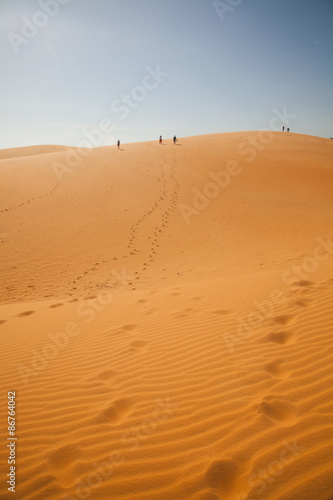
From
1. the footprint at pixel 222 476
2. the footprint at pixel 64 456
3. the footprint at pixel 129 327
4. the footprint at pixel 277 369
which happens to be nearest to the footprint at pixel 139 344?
the footprint at pixel 129 327

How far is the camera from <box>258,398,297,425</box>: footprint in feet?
7.42

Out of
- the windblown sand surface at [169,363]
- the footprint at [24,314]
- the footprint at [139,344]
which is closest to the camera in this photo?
the windblown sand surface at [169,363]

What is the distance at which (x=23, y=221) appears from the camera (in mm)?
12828

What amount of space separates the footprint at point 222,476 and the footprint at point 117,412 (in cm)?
93

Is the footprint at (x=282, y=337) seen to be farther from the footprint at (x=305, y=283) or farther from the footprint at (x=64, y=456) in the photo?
the footprint at (x=64, y=456)

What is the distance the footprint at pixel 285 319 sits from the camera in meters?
3.86

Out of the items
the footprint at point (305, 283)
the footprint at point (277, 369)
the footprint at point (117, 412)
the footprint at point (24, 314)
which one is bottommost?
the footprint at point (24, 314)

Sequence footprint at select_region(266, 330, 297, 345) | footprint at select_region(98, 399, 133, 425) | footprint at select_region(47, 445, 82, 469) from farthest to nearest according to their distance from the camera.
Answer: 1. footprint at select_region(266, 330, 297, 345)
2. footprint at select_region(98, 399, 133, 425)
3. footprint at select_region(47, 445, 82, 469)

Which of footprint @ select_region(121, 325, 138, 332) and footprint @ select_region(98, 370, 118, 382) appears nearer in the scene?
footprint @ select_region(98, 370, 118, 382)

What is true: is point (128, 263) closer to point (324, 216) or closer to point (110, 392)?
point (110, 392)

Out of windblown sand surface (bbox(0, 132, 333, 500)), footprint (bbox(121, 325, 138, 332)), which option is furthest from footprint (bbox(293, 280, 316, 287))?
footprint (bbox(121, 325, 138, 332))

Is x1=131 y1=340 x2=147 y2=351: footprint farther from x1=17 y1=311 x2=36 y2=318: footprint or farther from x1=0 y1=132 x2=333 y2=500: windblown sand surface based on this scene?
x1=17 y1=311 x2=36 y2=318: footprint

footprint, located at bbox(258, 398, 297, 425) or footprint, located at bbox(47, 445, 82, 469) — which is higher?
footprint, located at bbox(258, 398, 297, 425)

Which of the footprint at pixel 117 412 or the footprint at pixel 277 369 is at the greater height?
the footprint at pixel 277 369
